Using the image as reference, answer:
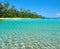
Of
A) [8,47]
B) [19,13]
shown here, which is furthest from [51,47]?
[19,13]

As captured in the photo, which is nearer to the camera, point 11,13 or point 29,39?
point 29,39

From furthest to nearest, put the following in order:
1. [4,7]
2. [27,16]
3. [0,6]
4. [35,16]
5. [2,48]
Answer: [35,16] → [27,16] → [4,7] → [0,6] → [2,48]

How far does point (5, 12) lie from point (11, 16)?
685 cm

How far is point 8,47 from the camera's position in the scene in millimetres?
11359

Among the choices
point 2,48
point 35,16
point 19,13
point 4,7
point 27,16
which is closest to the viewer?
point 2,48

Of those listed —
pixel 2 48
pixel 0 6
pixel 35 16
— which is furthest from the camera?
pixel 35 16

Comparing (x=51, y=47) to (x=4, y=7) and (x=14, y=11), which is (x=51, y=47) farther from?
(x=14, y=11)

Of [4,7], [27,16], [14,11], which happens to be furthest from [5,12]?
[27,16]

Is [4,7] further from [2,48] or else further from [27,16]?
[2,48]

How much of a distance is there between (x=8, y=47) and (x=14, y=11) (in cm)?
9694

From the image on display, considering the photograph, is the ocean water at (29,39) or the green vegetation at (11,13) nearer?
the ocean water at (29,39)

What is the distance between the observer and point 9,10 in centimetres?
10381

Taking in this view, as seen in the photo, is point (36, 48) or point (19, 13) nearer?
point (36, 48)

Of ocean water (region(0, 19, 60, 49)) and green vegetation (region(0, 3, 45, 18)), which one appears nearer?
ocean water (region(0, 19, 60, 49))
